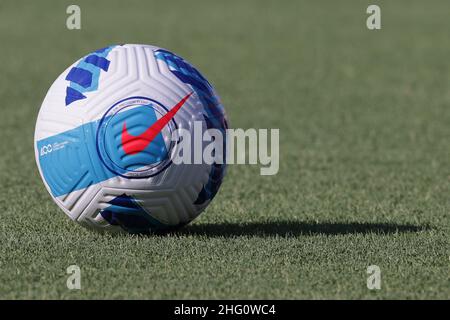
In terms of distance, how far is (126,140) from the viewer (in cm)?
712

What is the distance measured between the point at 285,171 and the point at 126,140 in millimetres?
4178

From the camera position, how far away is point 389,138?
13.0 m

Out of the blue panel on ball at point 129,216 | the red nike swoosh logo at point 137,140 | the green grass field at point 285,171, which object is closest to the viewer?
the green grass field at point 285,171

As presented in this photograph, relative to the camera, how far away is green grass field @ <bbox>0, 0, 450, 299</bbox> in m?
6.62

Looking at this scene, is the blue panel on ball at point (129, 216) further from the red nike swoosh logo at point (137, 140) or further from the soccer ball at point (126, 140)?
the red nike swoosh logo at point (137, 140)

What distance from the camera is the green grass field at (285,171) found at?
6.62m

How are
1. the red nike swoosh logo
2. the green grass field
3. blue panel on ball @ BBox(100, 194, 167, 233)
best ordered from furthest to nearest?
blue panel on ball @ BBox(100, 194, 167, 233) → the red nike swoosh logo → the green grass field

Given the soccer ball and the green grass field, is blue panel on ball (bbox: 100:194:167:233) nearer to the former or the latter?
the soccer ball

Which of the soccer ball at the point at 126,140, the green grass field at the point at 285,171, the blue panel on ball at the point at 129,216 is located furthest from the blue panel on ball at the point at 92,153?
the green grass field at the point at 285,171

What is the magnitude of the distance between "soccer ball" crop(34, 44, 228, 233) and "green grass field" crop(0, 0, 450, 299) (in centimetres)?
28

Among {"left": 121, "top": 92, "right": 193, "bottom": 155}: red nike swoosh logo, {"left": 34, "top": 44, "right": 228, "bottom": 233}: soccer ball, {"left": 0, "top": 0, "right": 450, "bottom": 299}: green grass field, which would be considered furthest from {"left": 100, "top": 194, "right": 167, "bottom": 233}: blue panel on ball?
{"left": 121, "top": 92, "right": 193, "bottom": 155}: red nike swoosh logo

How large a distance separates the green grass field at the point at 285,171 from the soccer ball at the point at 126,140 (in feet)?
0.92

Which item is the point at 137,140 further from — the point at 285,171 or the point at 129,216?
the point at 285,171

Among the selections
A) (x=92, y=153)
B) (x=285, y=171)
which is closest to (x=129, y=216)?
(x=92, y=153)
